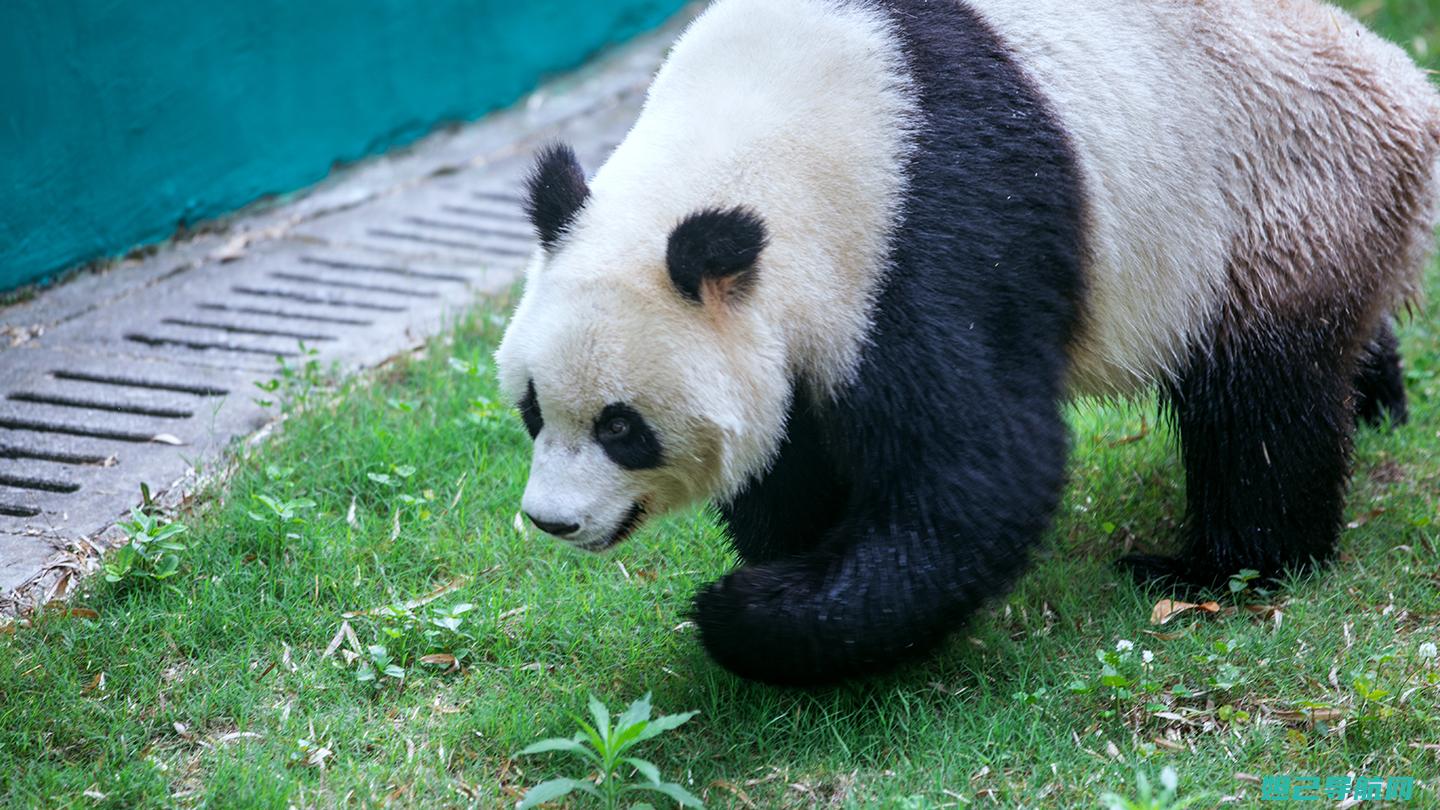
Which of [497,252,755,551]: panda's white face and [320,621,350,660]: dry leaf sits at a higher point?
[497,252,755,551]: panda's white face

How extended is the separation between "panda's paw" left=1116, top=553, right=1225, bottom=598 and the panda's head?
53.4 inches

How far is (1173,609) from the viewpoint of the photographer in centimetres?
363

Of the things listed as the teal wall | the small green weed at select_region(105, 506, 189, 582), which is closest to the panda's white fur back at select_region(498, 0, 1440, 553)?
the small green weed at select_region(105, 506, 189, 582)

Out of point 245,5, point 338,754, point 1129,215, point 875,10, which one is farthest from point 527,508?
point 245,5

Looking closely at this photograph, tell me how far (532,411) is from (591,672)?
0.75 metres

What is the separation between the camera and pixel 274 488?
13.3 feet

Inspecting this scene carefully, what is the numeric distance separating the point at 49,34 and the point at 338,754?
3545 mm

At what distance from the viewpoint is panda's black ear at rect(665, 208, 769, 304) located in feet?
9.19

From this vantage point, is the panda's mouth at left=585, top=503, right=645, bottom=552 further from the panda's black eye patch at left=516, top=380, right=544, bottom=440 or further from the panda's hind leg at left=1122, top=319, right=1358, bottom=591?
the panda's hind leg at left=1122, top=319, right=1358, bottom=591

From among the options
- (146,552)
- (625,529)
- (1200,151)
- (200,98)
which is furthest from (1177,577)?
(200,98)

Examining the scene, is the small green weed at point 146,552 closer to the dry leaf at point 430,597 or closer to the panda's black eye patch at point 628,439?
the dry leaf at point 430,597

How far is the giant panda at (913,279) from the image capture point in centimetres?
294

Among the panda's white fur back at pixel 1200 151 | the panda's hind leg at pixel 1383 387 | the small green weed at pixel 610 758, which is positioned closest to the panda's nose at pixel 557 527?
the small green weed at pixel 610 758

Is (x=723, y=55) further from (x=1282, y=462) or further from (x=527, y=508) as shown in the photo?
(x=1282, y=462)
